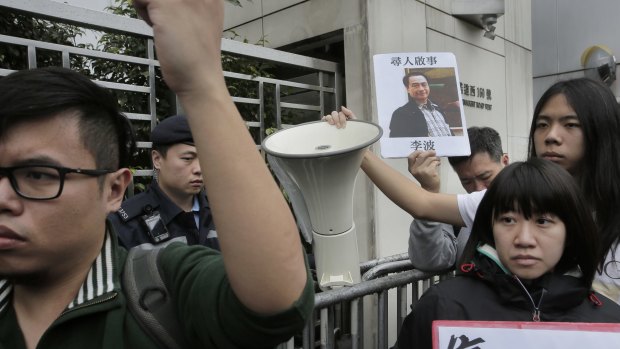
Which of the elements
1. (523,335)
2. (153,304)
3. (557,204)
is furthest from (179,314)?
(557,204)

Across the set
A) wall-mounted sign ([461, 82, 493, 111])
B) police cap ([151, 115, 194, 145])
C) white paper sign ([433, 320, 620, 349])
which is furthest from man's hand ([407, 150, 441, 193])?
wall-mounted sign ([461, 82, 493, 111])

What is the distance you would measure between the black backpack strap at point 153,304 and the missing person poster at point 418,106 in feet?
5.55

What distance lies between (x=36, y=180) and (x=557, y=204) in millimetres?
1569

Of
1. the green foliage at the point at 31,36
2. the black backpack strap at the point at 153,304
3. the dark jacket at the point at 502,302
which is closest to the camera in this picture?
the black backpack strap at the point at 153,304

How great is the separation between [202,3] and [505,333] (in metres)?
1.29

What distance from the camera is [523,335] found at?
155 cm

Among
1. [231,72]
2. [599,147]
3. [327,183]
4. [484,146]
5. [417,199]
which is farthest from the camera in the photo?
[231,72]

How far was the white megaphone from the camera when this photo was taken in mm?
2482

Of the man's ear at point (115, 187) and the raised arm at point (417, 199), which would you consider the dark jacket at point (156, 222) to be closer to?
the raised arm at point (417, 199)

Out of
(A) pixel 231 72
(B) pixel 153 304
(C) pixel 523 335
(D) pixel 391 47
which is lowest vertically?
(C) pixel 523 335

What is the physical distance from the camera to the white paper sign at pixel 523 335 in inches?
58.9

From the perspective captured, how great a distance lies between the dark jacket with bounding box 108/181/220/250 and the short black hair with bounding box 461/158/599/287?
5.17 feet

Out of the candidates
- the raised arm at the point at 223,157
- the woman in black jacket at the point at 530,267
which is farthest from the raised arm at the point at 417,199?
the raised arm at the point at 223,157

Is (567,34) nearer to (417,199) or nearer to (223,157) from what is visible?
(417,199)
